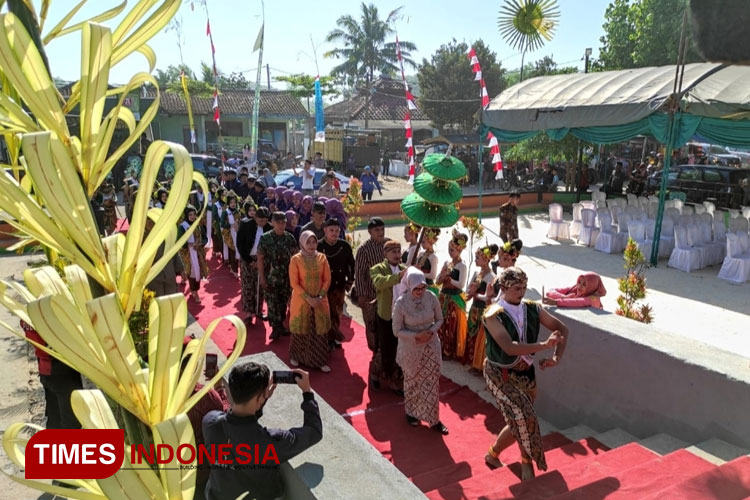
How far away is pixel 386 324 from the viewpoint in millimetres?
4953

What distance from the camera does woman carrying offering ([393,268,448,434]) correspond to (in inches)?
166

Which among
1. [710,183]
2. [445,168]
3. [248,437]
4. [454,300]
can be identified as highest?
[445,168]

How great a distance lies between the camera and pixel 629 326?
4145 millimetres

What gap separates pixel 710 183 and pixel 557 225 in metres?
6.98

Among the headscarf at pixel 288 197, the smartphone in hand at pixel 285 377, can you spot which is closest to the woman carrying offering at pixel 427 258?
the smartphone in hand at pixel 285 377

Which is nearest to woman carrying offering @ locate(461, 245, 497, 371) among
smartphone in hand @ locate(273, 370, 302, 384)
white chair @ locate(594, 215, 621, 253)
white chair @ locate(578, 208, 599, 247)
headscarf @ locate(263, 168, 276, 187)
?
smartphone in hand @ locate(273, 370, 302, 384)

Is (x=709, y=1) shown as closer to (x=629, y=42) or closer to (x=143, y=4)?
(x=143, y=4)

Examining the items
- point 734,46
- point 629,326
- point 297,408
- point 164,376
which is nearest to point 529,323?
point 629,326

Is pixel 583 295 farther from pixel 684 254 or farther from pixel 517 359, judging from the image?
pixel 684 254

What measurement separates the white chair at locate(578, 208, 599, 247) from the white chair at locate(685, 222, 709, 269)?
2.12 metres

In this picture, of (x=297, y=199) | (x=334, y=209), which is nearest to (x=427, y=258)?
(x=334, y=209)

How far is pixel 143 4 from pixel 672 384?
4009 millimetres

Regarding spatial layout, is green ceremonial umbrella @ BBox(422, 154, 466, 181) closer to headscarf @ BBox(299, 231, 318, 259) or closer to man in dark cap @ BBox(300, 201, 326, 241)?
headscarf @ BBox(299, 231, 318, 259)

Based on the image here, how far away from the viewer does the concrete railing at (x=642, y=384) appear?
3.43 m
